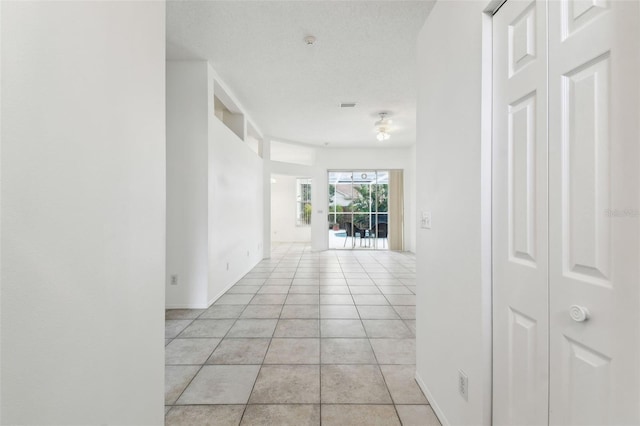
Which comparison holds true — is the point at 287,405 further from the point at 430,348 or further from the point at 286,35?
the point at 286,35

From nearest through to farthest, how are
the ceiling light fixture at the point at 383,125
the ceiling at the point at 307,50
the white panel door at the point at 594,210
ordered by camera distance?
the white panel door at the point at 594,210
the ceiling at the point at 307,50
the ceiling light fixture at the point at 383,125

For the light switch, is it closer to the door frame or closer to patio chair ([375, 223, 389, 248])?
the door frame

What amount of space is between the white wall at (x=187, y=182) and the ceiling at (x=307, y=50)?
284mm

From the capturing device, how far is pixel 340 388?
179 cm

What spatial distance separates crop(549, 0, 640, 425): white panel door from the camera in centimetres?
65

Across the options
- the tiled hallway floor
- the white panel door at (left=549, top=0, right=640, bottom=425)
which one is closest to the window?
the tiled hallway floor

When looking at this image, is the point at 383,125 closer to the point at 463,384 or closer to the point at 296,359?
the point at 296,359

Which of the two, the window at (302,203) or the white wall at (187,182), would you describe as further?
the window at (302,203)

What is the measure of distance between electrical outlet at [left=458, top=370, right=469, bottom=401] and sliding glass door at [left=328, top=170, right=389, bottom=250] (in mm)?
7141

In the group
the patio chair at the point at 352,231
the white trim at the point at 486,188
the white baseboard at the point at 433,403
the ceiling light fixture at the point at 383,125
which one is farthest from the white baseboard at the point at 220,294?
the patio chair at the point at 352,231

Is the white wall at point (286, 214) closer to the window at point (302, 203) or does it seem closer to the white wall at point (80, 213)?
the window at point (302, 203)

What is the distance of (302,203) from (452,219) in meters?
9.12

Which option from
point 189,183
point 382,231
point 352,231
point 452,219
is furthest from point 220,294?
Answer: point 382,231

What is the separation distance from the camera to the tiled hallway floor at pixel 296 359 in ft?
5.22
